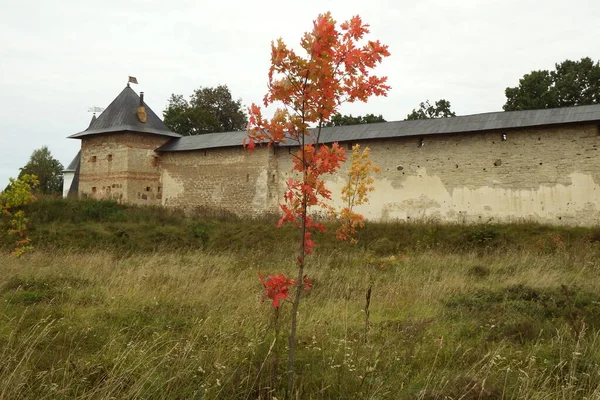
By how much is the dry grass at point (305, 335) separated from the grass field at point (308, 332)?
2 centimetres

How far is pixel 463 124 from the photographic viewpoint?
1499 centimetres

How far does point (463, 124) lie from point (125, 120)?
13.8 m

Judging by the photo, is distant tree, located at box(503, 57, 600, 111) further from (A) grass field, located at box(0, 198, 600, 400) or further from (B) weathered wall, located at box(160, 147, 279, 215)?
(A) grass field, located at box(0, 198, 600, 400)

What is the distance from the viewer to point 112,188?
19.9 meters

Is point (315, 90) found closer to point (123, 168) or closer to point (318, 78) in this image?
point (318, 78)

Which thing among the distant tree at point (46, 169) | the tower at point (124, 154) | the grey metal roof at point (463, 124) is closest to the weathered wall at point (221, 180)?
the tower at point (124, 154)

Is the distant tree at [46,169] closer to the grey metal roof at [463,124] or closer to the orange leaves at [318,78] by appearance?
the grey metal roof at [463,124]

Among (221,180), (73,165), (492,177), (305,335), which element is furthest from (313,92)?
(73,165)

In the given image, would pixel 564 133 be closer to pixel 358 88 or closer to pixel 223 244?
pixel 223 244

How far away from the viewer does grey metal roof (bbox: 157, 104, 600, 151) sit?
1360 centimetres

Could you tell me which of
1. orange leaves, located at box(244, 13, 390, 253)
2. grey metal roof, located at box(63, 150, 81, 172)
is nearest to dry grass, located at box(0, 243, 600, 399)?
orange leaves, located at box(244, 13, 390, 253)

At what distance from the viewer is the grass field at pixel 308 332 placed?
2.80 meters

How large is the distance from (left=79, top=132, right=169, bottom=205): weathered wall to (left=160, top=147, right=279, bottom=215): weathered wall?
0.58 metres

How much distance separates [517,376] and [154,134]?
1932 cm
